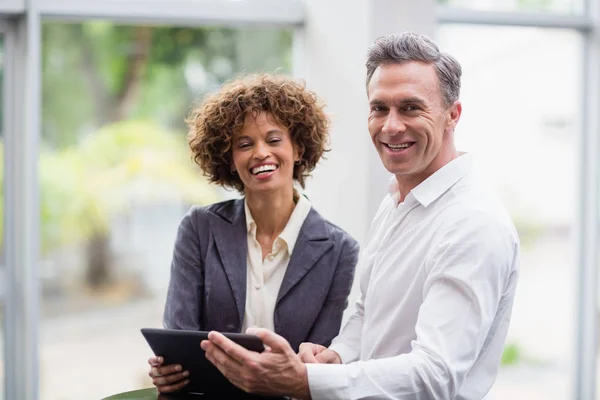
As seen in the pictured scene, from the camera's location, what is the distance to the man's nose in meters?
1.81

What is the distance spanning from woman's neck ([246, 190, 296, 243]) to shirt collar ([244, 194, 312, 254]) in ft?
0.06

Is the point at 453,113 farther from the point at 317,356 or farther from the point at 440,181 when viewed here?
the point at 317,356

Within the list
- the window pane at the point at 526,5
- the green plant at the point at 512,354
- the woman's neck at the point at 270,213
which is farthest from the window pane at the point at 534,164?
the woman's neck at the point at 270,213

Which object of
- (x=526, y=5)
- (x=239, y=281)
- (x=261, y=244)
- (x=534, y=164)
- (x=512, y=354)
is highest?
(x=526, y=5)

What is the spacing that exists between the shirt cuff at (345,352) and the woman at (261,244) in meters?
0.12

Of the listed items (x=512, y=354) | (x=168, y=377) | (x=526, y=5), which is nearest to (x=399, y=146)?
(x=168, y=377)

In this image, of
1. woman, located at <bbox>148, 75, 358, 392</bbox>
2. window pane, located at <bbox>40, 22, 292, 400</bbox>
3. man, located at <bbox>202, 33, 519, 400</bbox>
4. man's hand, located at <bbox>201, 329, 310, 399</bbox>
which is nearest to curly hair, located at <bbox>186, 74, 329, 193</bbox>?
woman, located at <bbox>148, 75, 358, 392</bbox>

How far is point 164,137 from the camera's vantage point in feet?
12.3

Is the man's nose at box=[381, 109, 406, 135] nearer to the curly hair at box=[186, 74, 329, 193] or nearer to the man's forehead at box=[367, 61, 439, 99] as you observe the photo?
the man's forehead at box=[367, 61, 439, 99]

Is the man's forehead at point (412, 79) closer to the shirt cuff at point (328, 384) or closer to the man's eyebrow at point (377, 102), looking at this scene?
the man's eyebrow at point (377, 102)

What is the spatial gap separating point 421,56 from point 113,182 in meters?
2.24

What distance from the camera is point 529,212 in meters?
4.21

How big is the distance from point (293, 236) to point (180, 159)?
1573 mm

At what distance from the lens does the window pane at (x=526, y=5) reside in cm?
386
